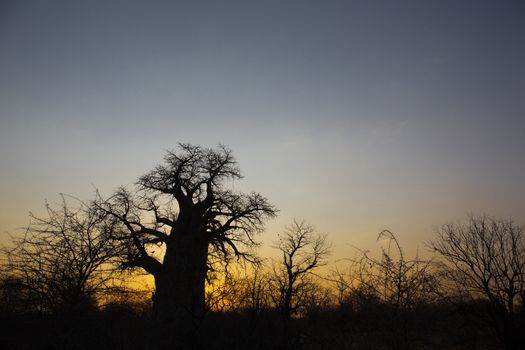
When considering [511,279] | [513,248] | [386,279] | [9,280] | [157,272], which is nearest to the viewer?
[386,279]

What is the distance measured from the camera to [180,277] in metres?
14.5

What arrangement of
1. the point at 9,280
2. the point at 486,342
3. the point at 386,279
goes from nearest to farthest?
the point at 386,279 → the point at 9,280 → the point at 486,342

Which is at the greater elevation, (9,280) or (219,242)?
(219,242)

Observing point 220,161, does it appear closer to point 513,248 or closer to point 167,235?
point 167,235

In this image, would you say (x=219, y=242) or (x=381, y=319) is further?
(x=219, y=242)

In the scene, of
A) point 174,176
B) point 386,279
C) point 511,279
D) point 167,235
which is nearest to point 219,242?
point 167,235

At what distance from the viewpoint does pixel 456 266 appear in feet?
30.6

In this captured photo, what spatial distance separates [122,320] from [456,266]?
874 centimetres

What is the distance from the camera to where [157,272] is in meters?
14.6

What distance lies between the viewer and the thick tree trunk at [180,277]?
44.7ft

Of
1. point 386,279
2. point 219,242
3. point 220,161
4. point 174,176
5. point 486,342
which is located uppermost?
point 220,161

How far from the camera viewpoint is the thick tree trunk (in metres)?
13.6

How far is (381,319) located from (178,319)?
993 cm

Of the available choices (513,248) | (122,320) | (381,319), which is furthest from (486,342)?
(122,320)
